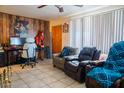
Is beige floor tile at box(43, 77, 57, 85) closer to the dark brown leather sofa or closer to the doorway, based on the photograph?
the dark brown leather sofa

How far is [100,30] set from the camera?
4055 millimetres

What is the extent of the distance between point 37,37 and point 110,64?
13.6ft

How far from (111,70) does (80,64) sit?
78cm

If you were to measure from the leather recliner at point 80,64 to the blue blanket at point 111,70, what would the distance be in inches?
19.6

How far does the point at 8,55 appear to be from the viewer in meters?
4.85

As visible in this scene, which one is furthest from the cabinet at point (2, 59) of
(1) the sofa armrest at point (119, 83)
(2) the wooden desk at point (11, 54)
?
(1) the sofa armrest at point (119, 83)

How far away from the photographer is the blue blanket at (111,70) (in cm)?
212

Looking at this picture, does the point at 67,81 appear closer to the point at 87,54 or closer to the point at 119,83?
the point at 87,54

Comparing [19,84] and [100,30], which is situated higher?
[100,30]

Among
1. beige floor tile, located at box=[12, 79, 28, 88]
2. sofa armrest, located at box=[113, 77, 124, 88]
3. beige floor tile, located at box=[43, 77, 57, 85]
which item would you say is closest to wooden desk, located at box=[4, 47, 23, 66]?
beige floor tile, located at box=[12, 79, 28, 88]

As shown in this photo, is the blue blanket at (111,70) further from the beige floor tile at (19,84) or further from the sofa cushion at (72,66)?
the beige floor tile at (19,84)

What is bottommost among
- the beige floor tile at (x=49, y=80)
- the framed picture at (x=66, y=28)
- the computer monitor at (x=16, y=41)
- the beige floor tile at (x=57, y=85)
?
the beige floor tile at (x=57, y=85)

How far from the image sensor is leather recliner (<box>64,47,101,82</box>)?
3031 millimetres

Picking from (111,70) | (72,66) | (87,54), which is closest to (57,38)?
(87,54)
